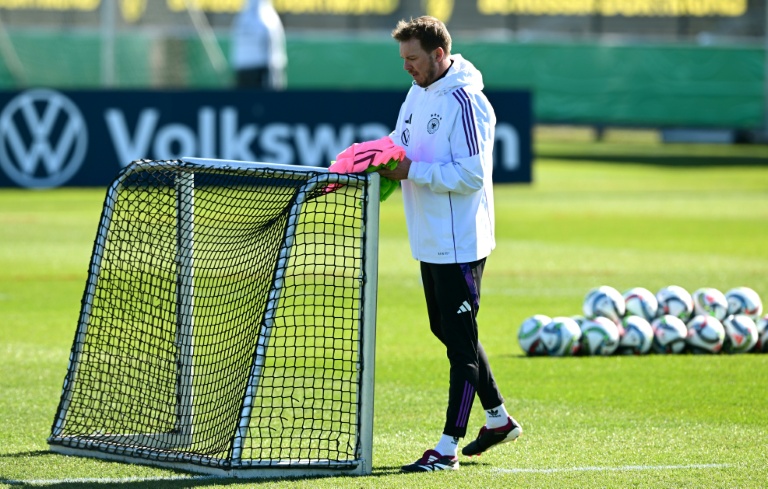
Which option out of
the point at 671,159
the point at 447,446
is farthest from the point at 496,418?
the point at 671,159

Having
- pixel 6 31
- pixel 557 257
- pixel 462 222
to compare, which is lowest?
pixel 557 257

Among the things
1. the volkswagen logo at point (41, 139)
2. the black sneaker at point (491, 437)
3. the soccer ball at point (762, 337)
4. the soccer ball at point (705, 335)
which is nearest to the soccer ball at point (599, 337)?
the soccer ball at point (705, 335)

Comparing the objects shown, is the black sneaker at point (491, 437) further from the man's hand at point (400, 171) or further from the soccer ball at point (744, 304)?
the soccer ball at point (744, 304)

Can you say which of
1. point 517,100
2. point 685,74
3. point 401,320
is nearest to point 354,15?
point 685,74

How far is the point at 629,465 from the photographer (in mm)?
7020

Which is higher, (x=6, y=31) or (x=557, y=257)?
(x=6, y=31)

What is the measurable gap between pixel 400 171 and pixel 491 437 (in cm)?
155

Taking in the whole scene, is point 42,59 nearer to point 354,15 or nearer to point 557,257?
point 354,15

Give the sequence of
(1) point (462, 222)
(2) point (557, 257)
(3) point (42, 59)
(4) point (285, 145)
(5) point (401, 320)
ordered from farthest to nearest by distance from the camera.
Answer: (3) point (42, 59) → (4) point (285, 145) → (2) point (557, 257) → (5) point (401, 320) → (1) point (462, 222)

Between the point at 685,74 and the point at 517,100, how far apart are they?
1705 cm

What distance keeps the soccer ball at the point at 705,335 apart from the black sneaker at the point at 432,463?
4170 mm

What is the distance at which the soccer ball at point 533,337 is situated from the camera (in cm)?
1053

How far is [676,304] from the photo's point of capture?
1074cm

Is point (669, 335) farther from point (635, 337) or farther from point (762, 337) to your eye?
point (762, 337)
